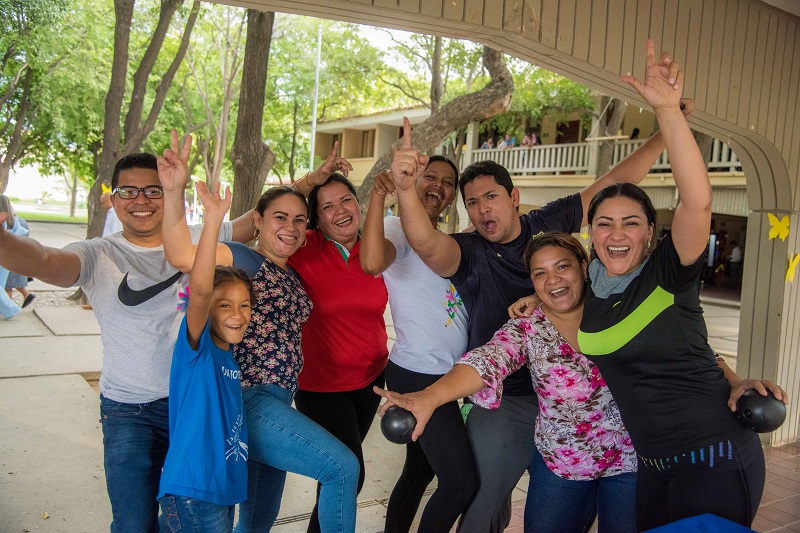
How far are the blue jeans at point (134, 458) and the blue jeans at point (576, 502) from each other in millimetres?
1513

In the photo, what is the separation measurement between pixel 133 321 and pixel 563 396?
1704 mm

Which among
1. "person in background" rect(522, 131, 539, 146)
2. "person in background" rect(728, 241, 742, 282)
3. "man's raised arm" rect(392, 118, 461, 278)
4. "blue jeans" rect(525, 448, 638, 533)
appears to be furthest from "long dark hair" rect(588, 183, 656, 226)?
"person in background" rect(728, 241, 742, 282)

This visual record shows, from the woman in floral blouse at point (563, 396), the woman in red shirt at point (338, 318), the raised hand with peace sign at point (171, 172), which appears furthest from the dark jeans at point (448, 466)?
the raised hand with peace sign at point (171, 172)

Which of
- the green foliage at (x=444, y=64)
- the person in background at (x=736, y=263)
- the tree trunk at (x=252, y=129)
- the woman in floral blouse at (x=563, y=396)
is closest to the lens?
the woman in floral blouse at (x=563, y=396)

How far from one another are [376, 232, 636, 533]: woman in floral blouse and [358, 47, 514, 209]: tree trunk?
534 cm

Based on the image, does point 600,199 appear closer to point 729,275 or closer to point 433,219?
point 433,219

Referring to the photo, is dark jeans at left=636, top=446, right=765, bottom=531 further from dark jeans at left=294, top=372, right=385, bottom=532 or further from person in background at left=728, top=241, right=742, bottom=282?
person in background at left=728, top=241, right=742, bottom=282

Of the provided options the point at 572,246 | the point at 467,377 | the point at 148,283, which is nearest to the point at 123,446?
the point at 148,283

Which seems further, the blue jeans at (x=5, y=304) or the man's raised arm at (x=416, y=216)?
the blue jeans at (x=5, y=304)

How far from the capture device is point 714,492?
2.25 metres

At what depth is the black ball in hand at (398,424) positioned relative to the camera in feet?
7.27

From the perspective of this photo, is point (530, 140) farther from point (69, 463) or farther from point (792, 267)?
point (69, 463)

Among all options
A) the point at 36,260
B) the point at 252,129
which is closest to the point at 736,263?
the point at 252,129

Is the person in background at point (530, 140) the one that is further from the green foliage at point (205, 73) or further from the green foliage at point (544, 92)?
the green foliage at point (544, 92)
